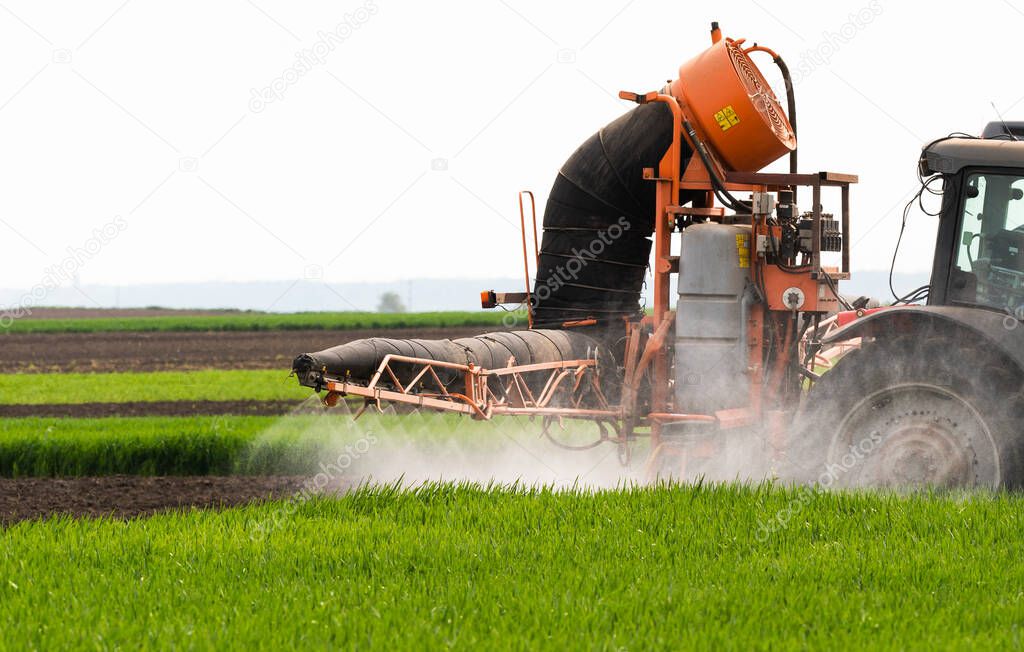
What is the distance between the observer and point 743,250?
29.0 feet

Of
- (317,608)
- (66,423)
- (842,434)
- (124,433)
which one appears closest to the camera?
(317,608)

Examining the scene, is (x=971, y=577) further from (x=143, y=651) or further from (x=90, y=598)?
(x=90, y=598)

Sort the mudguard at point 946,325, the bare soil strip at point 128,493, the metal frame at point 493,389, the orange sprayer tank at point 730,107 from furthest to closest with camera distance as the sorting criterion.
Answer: the bare soil strip at point 128,493
the orange sprayer tank at point 730,107
the metal frame at point 493,389
the mudguard at point 946,325

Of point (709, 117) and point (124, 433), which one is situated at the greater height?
point (709, 117)

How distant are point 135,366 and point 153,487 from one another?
18.8m

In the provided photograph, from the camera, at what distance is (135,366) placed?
29.4 meters

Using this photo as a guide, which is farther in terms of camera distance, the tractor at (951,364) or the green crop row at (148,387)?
the green crop row at (148,387)

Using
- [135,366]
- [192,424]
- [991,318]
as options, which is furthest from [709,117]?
[135,366]

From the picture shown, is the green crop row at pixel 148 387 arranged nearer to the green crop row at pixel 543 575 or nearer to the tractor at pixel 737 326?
the tractor at pixel 737 326

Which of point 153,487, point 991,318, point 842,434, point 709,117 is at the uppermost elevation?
point 709,117

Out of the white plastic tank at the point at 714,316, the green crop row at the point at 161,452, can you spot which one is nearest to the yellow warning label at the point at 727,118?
the white plastic tank at the point at 714,316

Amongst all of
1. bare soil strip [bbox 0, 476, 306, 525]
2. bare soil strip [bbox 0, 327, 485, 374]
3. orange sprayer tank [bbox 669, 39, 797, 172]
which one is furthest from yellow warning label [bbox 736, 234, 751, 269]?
bare soil strip [bbox 0, 327, 485, 374]

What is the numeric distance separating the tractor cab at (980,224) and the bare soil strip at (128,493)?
6053mm

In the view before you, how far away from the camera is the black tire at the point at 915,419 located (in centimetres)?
723
